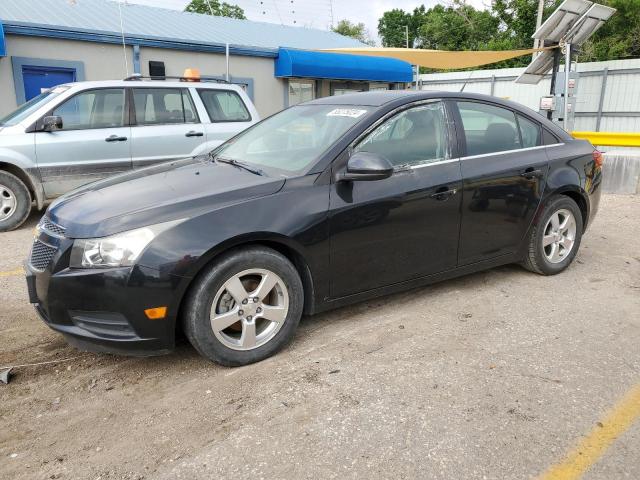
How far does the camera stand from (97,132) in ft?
23.3

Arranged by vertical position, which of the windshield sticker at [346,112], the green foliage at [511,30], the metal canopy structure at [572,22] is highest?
the green foliage at [511,30]

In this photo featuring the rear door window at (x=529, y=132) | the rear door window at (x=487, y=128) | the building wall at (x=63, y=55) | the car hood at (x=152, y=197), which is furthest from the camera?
the building wall at (x=63, y=55)

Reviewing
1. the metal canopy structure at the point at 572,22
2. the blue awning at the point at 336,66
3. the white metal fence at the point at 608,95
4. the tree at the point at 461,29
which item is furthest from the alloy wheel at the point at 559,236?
the tree at the point at 461,29

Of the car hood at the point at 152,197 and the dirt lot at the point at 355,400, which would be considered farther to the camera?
the car hood at the point at 152,197

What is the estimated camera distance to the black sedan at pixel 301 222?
292cm

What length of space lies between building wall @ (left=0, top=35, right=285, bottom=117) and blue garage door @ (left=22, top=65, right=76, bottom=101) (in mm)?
247

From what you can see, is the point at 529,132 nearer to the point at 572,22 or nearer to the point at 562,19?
the point at 562,19

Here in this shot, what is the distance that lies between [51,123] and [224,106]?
7.86 feet

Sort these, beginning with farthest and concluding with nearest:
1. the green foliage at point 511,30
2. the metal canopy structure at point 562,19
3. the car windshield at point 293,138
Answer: the green foliage at point 511,30 → the metal canopy structure at point 562,19 → the car windshield at point 293,138

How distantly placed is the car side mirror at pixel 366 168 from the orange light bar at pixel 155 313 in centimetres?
134

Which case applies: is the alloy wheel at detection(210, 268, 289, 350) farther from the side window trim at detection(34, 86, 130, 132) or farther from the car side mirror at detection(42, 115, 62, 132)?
the side window trim at detection(34, 86, 130, 132)

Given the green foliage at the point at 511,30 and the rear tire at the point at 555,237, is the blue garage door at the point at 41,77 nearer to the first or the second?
the rear tire at the point at 555,237

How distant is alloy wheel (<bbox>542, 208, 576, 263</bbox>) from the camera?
4.70 metres

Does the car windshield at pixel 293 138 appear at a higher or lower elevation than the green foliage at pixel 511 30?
lower
